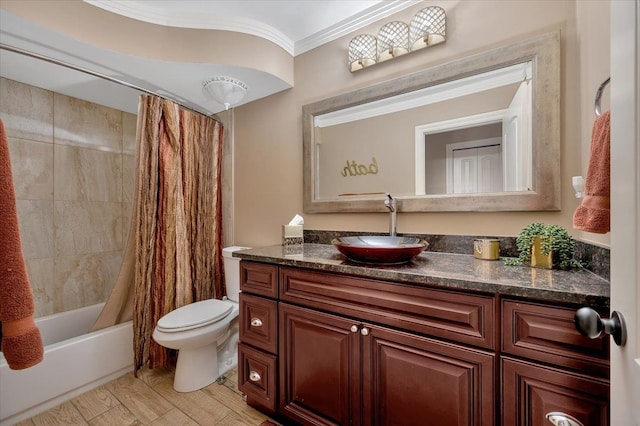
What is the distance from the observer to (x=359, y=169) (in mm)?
1832

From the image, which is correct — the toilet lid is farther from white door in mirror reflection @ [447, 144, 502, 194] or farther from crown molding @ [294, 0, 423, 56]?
crown molding @ [294, 0, 423, 56]

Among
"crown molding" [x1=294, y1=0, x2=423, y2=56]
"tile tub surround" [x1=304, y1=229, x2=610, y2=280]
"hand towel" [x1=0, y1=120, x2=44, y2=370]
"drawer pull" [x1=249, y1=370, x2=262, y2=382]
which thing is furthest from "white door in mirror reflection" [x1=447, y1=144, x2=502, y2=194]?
"hand towel" [x1=0, y1=120, x2=44, y2=370]

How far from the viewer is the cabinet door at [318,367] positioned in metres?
1.17

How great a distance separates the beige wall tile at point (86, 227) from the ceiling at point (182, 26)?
3.07ft

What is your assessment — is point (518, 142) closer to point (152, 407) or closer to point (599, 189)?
point (599, 189)

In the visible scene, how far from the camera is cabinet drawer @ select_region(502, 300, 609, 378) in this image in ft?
2.46

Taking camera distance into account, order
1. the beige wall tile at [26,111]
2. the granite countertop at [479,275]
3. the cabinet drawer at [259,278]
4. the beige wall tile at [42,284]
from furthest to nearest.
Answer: the beige wall tile at [42,284]
the beige wall tile at [26,111]
the cabinet drawer at [259,278]
the granite countertop at [479,275]

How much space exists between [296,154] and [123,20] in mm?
1340

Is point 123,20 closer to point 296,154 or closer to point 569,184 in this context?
point 296,154

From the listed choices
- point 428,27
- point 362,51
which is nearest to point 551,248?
point 428,27

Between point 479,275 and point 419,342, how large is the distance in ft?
1.09

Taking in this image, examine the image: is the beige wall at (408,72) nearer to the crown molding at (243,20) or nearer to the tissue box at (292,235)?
the crown molding at (243,20)

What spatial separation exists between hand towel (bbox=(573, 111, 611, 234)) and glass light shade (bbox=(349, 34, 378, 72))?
129 centimetres

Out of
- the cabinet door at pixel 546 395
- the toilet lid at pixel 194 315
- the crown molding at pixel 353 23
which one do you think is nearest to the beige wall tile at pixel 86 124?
the toilet lid at pixel 194 315
